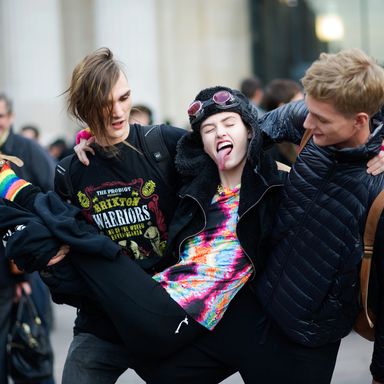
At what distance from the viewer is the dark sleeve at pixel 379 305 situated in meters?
3.14

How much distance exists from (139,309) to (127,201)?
0.48 metres

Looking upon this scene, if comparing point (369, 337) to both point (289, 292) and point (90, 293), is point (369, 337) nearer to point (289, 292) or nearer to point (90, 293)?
point (289, 292)

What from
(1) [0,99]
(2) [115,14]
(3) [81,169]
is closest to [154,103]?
(2) [115,14]

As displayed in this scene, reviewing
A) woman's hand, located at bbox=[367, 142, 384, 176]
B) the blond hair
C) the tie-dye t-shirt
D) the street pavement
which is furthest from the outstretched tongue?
the street pavement

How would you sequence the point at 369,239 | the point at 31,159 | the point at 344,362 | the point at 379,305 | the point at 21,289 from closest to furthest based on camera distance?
1. the point at 369,239
2. the point at 379,305
3. the point at 21,289
4. the point at 31,159
5. the point at 344,362

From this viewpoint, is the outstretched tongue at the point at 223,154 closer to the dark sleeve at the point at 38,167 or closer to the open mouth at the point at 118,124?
the open mouth at the point at 118,124

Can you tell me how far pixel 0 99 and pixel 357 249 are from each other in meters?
3.57

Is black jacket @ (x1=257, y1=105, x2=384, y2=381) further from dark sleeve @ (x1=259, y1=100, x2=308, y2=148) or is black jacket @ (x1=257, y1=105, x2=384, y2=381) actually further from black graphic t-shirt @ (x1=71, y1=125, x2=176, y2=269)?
black graphic t-shirt @ (x1=71, y1=125, x2=176, y2=269)

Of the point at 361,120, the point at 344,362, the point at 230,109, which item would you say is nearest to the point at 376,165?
the point at 361,120

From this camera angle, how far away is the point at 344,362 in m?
6.67

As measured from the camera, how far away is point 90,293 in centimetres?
344

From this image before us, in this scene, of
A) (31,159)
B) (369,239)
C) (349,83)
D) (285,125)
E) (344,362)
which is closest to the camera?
(349,83)

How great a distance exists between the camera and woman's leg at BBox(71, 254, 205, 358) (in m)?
3.27

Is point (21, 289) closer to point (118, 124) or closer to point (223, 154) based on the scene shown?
point (118, 124)
